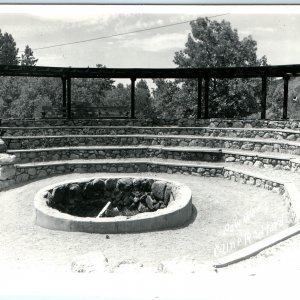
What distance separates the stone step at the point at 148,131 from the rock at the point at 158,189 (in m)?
4.99

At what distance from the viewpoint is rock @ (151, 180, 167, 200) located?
32.1 feet

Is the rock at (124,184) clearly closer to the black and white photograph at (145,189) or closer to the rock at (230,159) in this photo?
the black and white photograph at (145,189)

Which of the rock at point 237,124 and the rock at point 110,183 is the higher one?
the rock at point 237,124

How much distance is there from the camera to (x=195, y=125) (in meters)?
14.9

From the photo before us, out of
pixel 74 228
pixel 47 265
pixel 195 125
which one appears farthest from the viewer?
pixel 195 125

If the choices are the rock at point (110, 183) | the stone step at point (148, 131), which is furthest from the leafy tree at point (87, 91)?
the rock at point (110, 183)

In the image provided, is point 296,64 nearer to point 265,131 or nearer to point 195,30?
point 265,131

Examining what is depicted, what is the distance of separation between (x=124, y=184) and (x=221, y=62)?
17.5 meters

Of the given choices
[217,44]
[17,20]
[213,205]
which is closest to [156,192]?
[213,205]

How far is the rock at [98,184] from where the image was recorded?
10031mm

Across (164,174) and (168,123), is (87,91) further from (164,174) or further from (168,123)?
(164,174)

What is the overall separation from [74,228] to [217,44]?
70.5ft

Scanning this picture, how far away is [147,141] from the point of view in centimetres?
1412

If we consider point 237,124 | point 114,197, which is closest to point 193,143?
point 237,124
